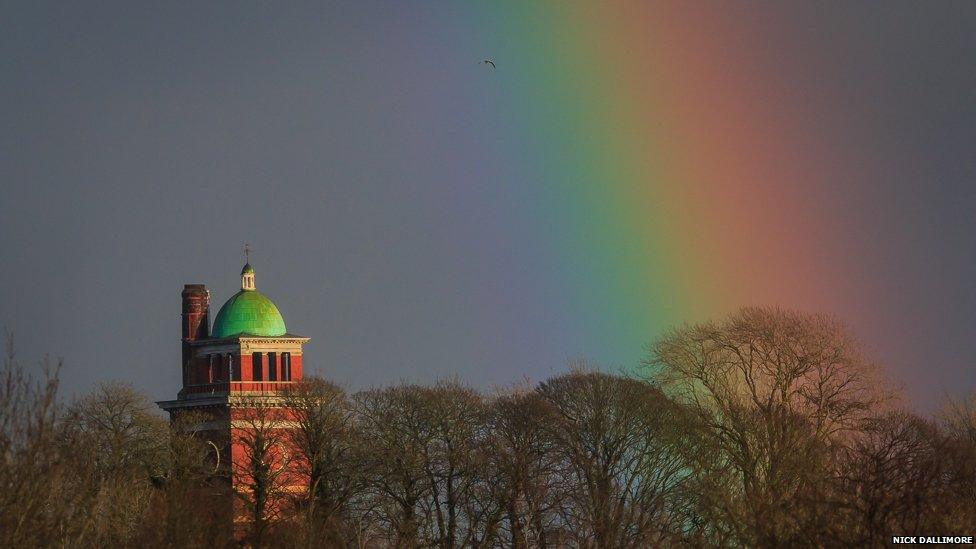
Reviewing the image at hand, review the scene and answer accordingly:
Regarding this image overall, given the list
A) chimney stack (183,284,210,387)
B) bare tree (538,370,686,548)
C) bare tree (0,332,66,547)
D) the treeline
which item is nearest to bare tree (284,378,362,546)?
the treeline

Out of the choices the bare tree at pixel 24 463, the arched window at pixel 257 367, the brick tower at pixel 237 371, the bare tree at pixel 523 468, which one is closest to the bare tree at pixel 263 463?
the brick tower at pixel 237 371

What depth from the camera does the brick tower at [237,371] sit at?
395 ft

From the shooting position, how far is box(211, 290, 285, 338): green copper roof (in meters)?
126

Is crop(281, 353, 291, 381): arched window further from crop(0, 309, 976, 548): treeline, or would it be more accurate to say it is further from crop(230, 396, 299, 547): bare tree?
crop(0, 309, 976, 548): treeline

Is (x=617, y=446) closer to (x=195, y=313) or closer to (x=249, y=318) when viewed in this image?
(x=249, y=318)

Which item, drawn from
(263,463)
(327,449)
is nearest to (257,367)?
(263,463)

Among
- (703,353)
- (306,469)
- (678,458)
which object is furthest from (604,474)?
(306,469)

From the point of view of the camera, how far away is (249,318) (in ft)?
414

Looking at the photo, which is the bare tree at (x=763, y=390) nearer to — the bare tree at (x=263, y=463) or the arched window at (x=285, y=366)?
the bare tree at (x=263, y=463)

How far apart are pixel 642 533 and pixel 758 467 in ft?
34.3

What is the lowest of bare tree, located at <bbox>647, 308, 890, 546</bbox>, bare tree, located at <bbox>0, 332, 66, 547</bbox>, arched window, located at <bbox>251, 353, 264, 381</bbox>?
bare tree, located at <bbox>0, 332, 66, 547</bbox>

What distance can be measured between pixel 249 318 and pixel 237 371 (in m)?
4.46

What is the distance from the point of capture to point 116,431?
106 meters

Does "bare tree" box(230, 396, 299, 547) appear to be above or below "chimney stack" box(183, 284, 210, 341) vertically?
below
